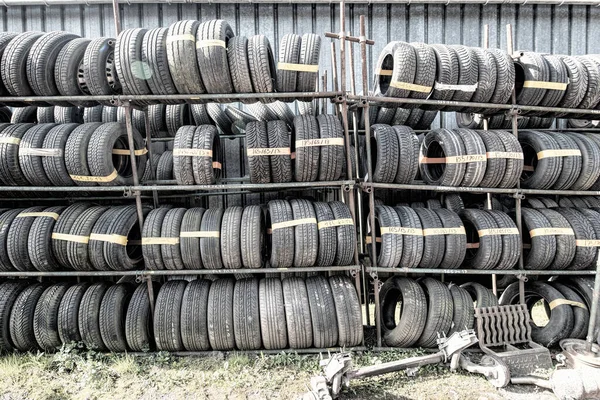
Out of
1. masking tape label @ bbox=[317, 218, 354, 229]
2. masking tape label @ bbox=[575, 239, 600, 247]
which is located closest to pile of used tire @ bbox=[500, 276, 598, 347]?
masking tape label @ bbox=[575, 239, 600, 247]

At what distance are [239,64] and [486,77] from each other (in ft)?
9.81

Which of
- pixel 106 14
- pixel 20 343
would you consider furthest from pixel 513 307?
pixel 106 14

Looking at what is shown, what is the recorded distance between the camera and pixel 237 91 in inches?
148

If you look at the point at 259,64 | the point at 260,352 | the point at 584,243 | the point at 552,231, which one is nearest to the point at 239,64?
the point at 259,64

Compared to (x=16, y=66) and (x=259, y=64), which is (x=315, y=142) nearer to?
(x=259, y=64)

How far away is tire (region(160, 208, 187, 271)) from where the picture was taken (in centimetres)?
366

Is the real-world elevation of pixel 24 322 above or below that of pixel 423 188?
below

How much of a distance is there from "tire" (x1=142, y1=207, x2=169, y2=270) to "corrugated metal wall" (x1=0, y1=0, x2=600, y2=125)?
396cm

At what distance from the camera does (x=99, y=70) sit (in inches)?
148

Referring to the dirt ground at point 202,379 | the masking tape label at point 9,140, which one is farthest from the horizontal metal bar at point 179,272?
the masking tape label at point 9,140

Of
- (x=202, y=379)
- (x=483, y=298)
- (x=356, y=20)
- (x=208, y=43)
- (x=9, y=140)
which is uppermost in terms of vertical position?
(x=356, y=20)

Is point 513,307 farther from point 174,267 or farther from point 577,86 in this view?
point 174,267

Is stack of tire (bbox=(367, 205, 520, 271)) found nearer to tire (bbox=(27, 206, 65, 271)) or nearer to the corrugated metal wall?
the corrugated metal wall

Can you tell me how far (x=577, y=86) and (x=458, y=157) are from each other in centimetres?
193
